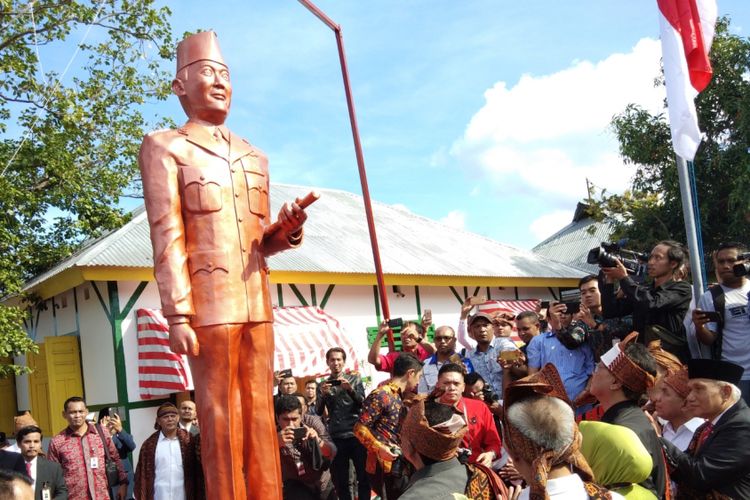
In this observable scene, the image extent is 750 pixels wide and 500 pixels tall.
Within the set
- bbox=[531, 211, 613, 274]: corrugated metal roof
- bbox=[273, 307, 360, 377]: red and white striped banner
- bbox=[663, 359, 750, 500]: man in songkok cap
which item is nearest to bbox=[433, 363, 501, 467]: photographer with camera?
bbox=[663, 359, 750, 500]: man in songkok cap

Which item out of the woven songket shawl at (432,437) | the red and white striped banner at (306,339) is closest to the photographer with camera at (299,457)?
the woven songket shawl at (432,437)

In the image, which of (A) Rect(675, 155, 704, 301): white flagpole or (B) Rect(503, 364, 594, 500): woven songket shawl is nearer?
(B) Rect(503, 364, 594, 500): woven songket shawl

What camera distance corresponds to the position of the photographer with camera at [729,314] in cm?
524

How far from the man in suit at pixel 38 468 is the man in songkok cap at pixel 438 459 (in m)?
4.82

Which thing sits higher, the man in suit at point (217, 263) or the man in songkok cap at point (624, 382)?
the man in suit at point (217, 263)

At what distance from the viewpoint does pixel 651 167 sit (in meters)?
17.3

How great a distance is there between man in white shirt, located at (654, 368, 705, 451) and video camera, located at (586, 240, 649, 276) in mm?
1479

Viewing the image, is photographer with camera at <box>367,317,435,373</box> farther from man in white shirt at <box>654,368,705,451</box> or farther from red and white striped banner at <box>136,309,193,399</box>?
red and white striped banner at <box>136,309,193,399</box>

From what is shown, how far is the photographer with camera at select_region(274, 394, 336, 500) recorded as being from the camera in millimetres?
5770

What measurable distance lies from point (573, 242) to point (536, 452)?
31.5 metres

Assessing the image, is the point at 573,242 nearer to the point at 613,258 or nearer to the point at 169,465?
the point at 613,258

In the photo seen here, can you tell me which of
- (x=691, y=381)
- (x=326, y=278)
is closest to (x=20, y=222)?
(x=326, y=278)

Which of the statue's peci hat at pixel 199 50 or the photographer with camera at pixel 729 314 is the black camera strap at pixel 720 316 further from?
the statue's peci hat at pixel 199 50

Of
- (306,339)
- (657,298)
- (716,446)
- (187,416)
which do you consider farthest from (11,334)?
(716,446)
